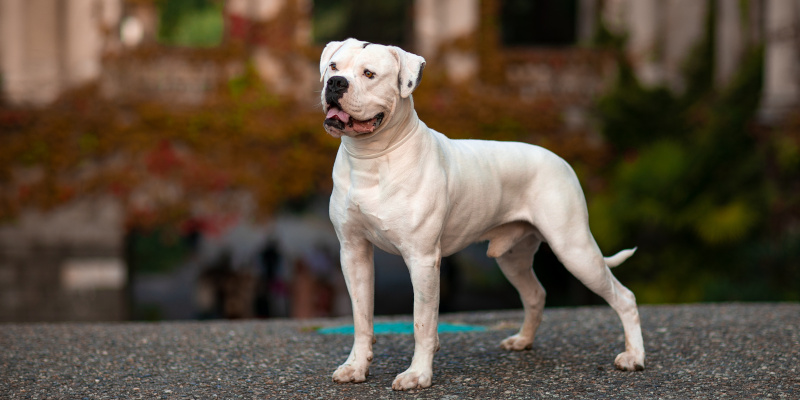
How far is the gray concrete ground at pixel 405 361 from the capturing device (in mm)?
4219

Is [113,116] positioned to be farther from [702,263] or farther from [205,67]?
[702,263]

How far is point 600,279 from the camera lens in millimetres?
4664

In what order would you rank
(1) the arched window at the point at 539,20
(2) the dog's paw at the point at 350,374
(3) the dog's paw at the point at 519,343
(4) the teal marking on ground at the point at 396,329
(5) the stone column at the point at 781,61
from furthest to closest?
1. (1) the arched window at the point at 539,20
2. (5) the stone column at the point at 781,61
3. (4) the teal marking on ground at the point at 396,329
4. (3) the dog's paw at the point at 519,343
5. (2) the dog's paw at the point at 350,374

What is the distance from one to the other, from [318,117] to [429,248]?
27.3 feet

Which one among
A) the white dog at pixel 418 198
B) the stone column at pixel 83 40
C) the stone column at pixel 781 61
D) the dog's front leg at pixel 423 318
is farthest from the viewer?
the stone column at pixel 83 40

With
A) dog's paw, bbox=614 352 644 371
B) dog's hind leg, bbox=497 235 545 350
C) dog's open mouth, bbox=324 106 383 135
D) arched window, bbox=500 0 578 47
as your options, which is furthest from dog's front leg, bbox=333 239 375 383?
arched window, bbox=500 0 578 47

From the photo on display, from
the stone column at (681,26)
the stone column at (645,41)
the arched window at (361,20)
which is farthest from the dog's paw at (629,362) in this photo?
the arched window at (361,20)

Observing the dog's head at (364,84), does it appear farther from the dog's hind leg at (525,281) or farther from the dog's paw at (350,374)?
the dog's hind leg at (525,281)

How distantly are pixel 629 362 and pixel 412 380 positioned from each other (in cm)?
132

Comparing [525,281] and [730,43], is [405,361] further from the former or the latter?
[730,43]

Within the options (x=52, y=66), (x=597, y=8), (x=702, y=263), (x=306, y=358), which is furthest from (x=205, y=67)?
(x=306, y=358)

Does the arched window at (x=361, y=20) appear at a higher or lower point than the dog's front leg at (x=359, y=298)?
higher

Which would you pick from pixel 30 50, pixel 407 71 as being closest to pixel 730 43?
pixel 30 50

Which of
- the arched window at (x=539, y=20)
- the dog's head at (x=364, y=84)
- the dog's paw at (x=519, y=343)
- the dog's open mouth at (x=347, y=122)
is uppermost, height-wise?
the arched window at (x=539, y=20)
